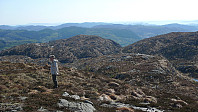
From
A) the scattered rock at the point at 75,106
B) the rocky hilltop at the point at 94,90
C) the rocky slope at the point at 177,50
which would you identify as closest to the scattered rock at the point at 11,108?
the rocky hilltop at the point at 94,90

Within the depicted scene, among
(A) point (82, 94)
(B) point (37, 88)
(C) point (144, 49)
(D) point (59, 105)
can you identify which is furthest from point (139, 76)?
(C) point (144, 49)

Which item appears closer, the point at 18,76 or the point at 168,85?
the point at 18,76

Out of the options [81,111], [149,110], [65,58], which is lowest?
[65,58]

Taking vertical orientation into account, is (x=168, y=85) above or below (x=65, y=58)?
above

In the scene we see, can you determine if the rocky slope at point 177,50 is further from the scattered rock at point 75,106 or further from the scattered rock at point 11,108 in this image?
the scattered rock at point 11,108

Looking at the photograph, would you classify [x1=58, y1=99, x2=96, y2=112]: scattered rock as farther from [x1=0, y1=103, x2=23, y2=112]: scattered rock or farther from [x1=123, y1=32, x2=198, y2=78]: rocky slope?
[x1=123, y1=32, x2=198, y2=78]: rocky slope

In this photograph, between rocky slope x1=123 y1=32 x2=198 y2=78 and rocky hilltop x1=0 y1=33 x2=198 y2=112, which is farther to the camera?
rocky slope x1=123 y1=32 x2=198 y2=78

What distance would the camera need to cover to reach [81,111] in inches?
515

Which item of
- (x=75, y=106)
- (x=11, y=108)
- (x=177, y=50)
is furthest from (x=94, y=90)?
(x=177, y=50)

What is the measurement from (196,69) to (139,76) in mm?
48747

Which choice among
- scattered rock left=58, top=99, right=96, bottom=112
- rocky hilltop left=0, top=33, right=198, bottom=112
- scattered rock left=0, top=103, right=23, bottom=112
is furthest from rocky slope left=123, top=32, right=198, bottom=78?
scattered rock left=0, top=103, right=23, bottom=112

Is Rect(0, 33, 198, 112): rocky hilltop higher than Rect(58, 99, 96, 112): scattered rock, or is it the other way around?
Rect(58, 99, 96, 112): scattered rock

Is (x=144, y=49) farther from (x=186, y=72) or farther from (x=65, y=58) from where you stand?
(x=65, y=58)

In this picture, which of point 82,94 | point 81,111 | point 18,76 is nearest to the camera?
point 81,111
